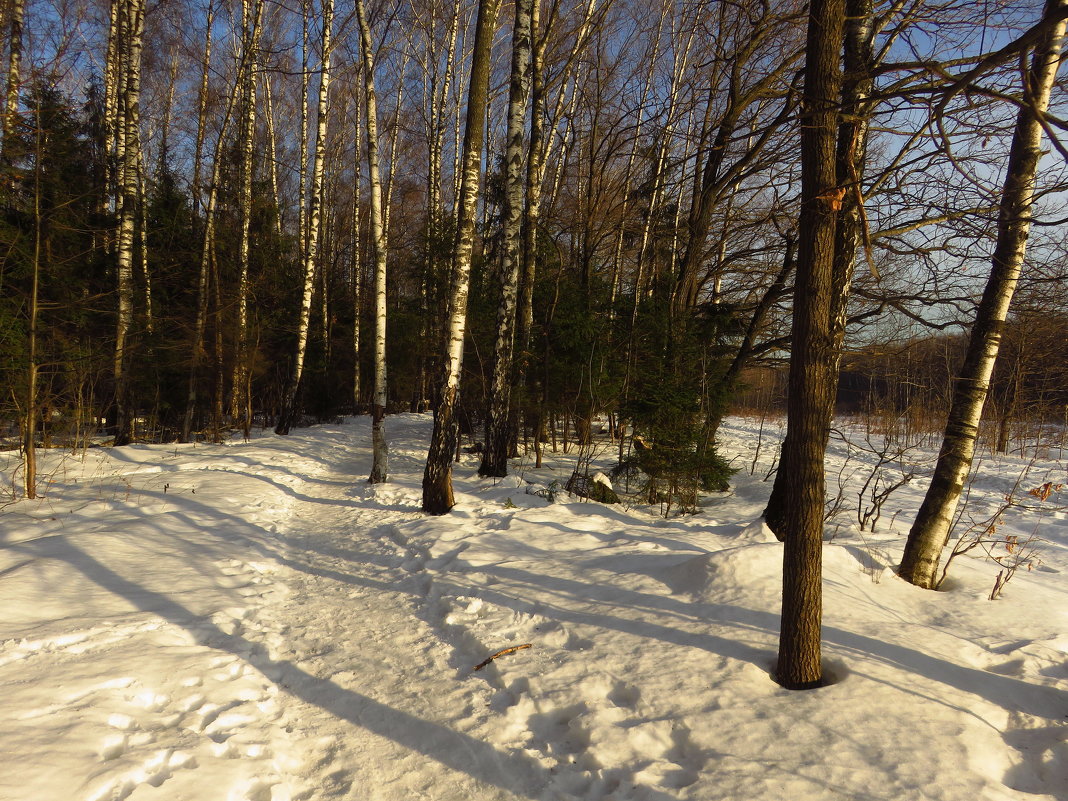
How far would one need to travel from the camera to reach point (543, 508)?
7.00 m

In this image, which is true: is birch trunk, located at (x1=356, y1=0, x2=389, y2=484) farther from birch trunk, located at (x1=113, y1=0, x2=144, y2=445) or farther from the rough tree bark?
the rough tree bark

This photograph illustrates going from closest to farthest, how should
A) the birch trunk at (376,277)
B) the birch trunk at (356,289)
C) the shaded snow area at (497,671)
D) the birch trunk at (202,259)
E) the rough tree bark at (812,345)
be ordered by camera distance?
the shaded snow area at (497,671) → the rough tree bark at (812,345) → the birch trunk at (376,277) → the birch trunk at (202,259) → the birch trunk at (356,289)

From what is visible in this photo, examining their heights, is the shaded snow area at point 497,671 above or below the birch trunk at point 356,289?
below

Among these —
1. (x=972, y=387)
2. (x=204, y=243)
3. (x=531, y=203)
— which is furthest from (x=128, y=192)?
(x=972, y=387)

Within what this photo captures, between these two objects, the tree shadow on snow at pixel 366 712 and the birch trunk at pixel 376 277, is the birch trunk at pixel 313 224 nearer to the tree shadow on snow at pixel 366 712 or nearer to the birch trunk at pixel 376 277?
the birch trunk at pixel 376 277

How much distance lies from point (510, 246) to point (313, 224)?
793 cm

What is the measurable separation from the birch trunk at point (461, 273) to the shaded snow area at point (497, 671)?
1.29 metres

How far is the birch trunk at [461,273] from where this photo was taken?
680cm

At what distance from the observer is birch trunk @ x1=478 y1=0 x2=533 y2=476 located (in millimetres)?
7922

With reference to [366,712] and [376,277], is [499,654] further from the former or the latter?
[376,277]

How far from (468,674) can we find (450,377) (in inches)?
168

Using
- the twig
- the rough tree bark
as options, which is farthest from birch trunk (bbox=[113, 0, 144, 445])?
the rough tree bark

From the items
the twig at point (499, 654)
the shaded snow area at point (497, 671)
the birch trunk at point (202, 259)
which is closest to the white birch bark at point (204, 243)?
the birch trunk at point (202, 259)

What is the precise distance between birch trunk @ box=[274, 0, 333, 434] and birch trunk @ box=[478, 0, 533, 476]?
20.1 feet
